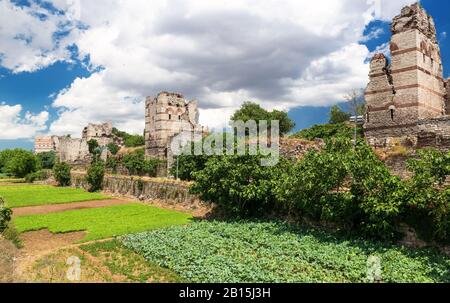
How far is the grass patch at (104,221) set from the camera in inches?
901

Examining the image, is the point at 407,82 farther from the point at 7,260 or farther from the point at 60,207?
the point at 60,207

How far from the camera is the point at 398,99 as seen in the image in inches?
1027

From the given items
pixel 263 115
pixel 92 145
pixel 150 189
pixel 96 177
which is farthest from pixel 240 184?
pixel 92 145

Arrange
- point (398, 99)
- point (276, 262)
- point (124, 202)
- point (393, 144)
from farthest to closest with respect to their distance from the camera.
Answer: point (124, 202) < point (398, 99) < point (393, 144) < point (276, 262)

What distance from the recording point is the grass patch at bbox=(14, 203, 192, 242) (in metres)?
22.9

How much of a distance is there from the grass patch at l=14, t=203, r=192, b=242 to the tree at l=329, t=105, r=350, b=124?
3912 centimetres

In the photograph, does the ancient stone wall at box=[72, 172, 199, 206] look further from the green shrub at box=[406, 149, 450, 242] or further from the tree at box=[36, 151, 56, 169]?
the tree at box=[36, 151, 56, 169]

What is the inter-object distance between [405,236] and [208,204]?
1567 centimetres

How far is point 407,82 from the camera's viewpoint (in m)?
25.6

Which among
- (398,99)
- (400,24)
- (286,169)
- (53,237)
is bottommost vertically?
(53,237)

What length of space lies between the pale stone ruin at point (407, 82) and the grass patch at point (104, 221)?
16.2 meters
